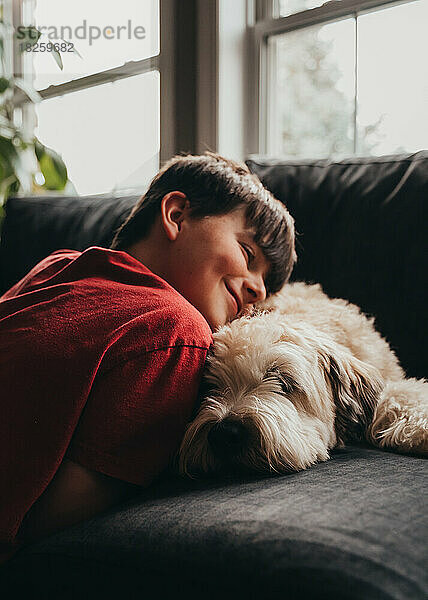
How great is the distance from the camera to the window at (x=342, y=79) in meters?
2.70

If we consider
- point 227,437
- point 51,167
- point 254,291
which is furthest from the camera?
point 51,167

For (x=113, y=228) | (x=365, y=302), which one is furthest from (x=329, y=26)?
(x=365, y=302)

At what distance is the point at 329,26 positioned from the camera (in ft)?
9.75

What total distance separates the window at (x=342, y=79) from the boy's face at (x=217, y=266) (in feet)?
4.05

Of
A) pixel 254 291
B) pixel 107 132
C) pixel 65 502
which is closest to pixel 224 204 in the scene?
pixel 254 291

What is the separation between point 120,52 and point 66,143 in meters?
0.73

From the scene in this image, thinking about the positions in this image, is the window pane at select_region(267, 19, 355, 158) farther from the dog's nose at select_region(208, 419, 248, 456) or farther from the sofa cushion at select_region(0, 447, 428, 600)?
the sofa cushion at select_region(0, 447, 428, 600)

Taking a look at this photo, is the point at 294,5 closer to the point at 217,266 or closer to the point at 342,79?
the point at 342,79

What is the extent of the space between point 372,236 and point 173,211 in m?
0.54

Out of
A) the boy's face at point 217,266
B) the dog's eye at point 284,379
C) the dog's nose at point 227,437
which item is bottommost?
the dog's nose at point 227,437

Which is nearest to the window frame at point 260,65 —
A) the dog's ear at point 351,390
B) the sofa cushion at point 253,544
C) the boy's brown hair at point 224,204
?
the boy's brown hair at point 224,204

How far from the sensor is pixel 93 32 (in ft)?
13.7

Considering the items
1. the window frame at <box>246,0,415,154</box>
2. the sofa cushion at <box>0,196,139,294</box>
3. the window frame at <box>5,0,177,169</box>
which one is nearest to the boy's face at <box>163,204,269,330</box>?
the sofa cushion at <box>0,196,139,294</box>

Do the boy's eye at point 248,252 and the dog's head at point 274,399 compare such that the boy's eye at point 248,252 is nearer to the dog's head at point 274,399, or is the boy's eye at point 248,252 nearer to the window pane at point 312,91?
the dog's head at point 274,399
